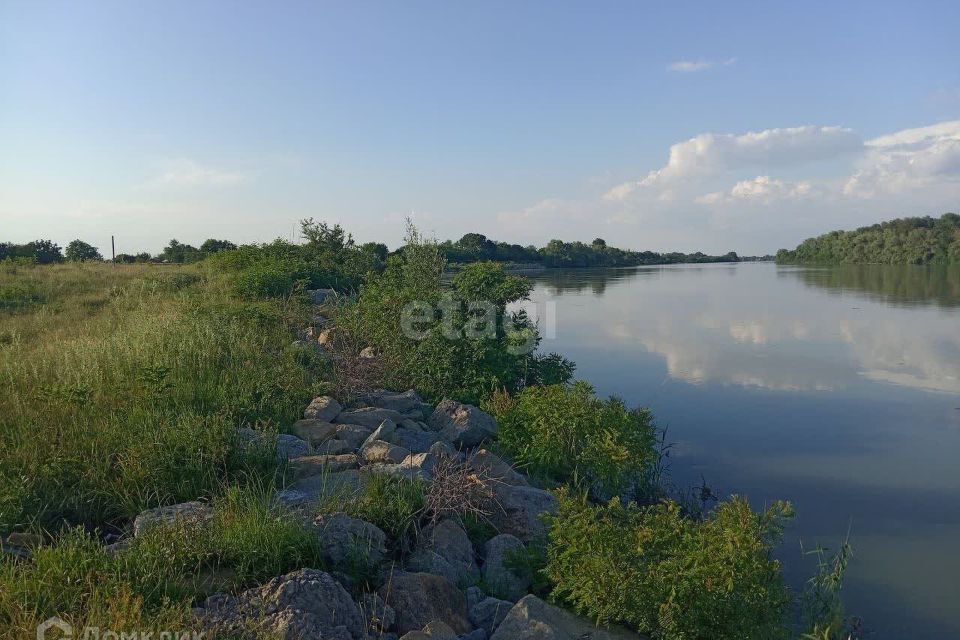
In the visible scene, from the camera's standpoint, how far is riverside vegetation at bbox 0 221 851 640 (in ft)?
11.5

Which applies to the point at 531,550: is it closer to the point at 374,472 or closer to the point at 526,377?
the point at 374,472

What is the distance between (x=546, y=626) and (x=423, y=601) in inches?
28.1

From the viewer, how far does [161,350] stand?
8.28 m

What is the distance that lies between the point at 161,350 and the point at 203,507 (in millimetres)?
4514

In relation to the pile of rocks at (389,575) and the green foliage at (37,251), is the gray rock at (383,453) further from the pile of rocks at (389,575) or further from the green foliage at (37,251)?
the green foliage at (37,251)

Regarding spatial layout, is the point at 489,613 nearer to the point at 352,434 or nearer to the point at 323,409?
the point at 352,434

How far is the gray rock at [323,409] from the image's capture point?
7.25 metres

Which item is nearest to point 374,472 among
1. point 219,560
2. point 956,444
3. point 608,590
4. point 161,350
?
point 219,560

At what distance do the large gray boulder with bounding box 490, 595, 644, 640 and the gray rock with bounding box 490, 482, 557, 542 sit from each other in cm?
107

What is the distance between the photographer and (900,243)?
261ft

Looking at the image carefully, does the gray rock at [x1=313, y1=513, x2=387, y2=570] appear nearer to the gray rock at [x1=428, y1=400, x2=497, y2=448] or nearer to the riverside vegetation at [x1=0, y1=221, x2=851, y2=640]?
the riverside vegetation at [x1=0, y1=221, x2=851, y2=640]

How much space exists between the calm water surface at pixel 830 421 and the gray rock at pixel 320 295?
6.07 meters

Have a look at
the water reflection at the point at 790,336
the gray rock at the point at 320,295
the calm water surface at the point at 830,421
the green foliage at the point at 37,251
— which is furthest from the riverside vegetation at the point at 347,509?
the green foliage at the point at 37,251

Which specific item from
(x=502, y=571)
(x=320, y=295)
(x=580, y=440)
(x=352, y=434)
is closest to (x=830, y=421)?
(x=580, y=440)
